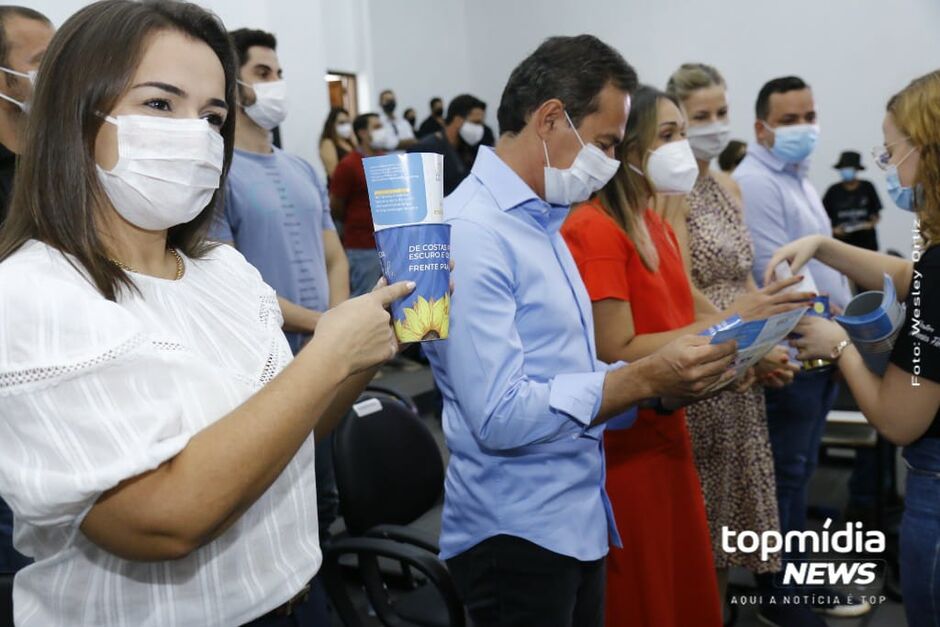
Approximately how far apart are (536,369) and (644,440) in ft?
1.98

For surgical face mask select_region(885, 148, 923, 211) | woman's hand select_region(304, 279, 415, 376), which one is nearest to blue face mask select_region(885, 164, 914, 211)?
surgical face mask select_region(885, 148, 923, 211)

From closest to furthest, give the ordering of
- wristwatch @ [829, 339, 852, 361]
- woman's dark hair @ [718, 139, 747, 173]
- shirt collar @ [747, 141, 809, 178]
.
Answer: wristwatch @ [829, 339, 852, 361], shirt collar @ [747, 141, 809, 178], woman's dark hair @ [718, 139, 747, 173]

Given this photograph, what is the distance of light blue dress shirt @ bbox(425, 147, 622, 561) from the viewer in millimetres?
1418

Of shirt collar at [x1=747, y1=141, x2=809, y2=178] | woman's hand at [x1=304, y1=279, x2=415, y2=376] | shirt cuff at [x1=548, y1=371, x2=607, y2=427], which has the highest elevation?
shirt collar at [x1=747, y1=141, x2=809, y2=178]

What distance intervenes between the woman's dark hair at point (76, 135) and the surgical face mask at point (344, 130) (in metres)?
6.20

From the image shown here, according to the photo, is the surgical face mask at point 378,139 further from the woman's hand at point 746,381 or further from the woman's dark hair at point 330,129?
the woman's hand at point 746,381

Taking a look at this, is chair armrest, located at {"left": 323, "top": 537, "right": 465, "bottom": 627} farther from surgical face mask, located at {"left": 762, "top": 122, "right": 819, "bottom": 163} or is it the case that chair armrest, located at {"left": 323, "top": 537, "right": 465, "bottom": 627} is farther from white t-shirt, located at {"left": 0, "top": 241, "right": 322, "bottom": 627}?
surgical face mask, located at {"left": 762, "top": 122, "right": 819, "bottom": 163}

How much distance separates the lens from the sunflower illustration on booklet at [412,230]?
1.04 metres

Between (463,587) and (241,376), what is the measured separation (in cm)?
78

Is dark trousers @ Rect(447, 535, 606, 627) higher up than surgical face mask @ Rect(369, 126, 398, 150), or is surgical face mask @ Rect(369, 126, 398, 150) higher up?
surgical face mask @ Rect(369, 126, 398, 150)

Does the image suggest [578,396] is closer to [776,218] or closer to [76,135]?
[76,135]

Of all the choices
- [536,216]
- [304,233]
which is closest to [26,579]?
[536,216]

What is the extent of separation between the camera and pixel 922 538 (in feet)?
5.28

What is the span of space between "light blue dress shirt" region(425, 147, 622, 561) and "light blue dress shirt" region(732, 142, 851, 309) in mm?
1625
